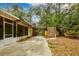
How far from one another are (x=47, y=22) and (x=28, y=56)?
54 centimetres

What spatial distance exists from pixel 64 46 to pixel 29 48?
487 millimetres

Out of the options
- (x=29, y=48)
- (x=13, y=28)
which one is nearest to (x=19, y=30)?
(x=13, y=28)

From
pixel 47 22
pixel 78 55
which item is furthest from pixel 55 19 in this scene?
pixel 78 55

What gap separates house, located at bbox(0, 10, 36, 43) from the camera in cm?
326

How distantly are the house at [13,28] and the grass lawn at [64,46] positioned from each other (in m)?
0.35

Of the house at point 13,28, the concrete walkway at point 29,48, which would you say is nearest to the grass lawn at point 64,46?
the concrete walkway at point 29,48

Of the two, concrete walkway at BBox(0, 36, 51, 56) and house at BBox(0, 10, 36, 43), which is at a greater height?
house at BBox(0, 10, 36, 43)

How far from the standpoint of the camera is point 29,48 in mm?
3320

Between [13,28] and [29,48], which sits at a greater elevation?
[13,28]

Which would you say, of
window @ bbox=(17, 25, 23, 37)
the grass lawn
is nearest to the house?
window @ bbox=(17, 25, 23, 37)

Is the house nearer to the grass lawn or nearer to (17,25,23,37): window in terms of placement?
(17,25,23,37): window

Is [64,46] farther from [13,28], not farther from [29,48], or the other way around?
[13,28]

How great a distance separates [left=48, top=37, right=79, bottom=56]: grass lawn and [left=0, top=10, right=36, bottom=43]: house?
355mm

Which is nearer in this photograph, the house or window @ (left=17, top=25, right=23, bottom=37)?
the house
